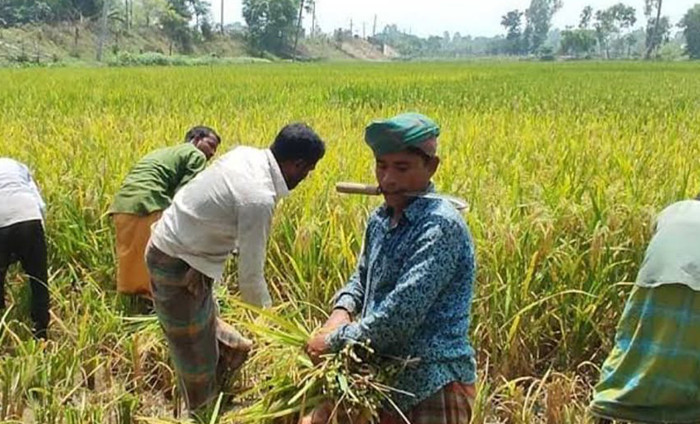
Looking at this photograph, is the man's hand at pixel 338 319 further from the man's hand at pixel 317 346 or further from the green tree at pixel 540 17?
the green tree at pixel 540 17

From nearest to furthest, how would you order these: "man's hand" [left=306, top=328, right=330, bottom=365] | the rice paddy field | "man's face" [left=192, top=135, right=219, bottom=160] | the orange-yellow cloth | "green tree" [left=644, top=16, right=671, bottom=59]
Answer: "man's hand" [left=306, top=328, right=330, bottom=365] → the rice paddy field → the orange-yellow cloth → "man's face" [left=192, top=135, right=219, bottom=160] → "green tree" [left=644, top=16, right=671, bottom=59]

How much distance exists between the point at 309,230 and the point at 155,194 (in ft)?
2.83

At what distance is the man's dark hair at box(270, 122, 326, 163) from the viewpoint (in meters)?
2.59

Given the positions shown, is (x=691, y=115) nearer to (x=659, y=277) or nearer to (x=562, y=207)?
(x=562, y=207)

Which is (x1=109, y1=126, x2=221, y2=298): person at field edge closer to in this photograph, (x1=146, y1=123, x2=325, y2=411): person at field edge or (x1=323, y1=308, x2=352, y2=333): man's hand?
(x1=146, y1=123, x2=325, y2=411): person at field edge

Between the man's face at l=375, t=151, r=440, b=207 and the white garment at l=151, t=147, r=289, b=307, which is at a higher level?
the man's face at l=375, t=151, r=440, b=207

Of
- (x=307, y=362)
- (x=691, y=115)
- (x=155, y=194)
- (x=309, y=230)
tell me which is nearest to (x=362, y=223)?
(x=309, y=230)

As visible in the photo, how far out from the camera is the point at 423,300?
1.80 meters

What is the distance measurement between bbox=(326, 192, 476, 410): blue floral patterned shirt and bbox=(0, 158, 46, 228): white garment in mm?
2318

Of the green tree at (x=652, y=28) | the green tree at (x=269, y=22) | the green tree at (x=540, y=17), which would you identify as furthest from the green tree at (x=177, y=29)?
the green tree at (x=540, y=17)

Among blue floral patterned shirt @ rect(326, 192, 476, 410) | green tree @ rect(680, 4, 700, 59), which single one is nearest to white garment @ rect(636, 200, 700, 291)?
blue floral patterned shirt @ rect(326, 192, 476, 410)

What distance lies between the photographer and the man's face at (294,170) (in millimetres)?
2643

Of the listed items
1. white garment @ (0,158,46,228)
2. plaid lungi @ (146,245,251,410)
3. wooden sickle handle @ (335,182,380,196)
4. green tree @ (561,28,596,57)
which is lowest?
plaid lungi @ (146,245,251,410)

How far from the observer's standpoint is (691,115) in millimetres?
10219
